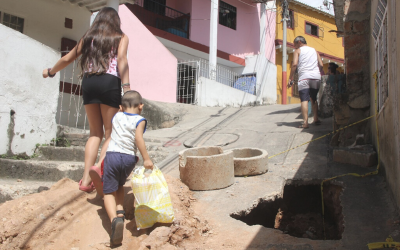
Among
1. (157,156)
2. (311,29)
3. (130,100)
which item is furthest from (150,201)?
(311,29)

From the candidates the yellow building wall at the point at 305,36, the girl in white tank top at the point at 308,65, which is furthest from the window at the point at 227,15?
the girl in white tank top at the point at 308,65

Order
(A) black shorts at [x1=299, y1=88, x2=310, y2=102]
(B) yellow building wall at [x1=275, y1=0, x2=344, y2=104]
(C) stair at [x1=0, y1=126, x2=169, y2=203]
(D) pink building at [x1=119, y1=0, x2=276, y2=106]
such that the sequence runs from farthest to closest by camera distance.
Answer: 1. (B) yellow building wall at [x1=275, y1=0, x2=344, y2=104]
2. (D) pink building at [x1=119, y1=0, x2=276, y2=106]
3. (A) black shorts at [x1=299, y1=88, x2=310, y2=102]
4. (C) stair at [x1=0, y1=126, x2=169, y2=203]

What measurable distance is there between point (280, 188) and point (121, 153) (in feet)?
6.02

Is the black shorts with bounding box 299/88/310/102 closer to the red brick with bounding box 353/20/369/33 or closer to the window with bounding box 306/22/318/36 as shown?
the red brick with bounding box 353/20/369/33

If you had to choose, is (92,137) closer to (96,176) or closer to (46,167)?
(96,176)

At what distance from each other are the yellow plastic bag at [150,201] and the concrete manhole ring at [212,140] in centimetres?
294

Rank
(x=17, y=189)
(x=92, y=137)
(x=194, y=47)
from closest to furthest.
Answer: (x=92, y=137), (x=17, y=189), (x=194, y=47)

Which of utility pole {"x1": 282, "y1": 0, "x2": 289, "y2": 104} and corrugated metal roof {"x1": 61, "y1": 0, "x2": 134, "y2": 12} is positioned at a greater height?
utility pole {"x1": 282, "y1": 0, "x2": 289, "y2": 104}

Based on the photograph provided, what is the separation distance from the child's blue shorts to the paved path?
0.89 m

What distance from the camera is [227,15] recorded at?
17.4 metres

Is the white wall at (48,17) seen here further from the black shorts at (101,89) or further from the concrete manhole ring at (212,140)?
the black shorts at (101,89)

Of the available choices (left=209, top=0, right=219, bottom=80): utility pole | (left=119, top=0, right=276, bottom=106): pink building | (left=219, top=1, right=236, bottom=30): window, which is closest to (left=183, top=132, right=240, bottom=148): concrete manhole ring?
(left=119, top=0, right=276, bottom=106): pink building

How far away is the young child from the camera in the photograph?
101 inches

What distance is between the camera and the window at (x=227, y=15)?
16.9 metres
